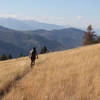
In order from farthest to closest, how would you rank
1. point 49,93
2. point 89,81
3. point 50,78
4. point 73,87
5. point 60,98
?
point 50,78 < point 89,81 < point 73,87 < point 49,93 < point 60,98

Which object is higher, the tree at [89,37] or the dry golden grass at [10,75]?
the tree at [89,37]

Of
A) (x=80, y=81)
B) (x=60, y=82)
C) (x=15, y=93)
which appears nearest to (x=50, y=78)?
(x=60, y=82)

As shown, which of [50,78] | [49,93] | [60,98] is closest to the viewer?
[60,98]

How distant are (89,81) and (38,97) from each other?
182 centimetres

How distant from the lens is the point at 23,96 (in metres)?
4.38

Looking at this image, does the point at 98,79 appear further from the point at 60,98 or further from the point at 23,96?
the point at 23,96

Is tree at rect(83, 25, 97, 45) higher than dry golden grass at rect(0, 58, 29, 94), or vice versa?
tree at rect(83, 25, 97, 45)

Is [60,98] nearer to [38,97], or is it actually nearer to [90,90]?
[38,97]

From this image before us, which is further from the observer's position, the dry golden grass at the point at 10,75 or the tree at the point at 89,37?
the tree at the point at 89,37

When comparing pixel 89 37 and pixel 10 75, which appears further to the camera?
pixel 89 37

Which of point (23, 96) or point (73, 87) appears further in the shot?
point (73, 87)

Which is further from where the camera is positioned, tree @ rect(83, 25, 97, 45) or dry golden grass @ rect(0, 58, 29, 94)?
tree @ rect(83, 25, 97, 45)

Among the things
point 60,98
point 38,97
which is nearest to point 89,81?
point 60,98

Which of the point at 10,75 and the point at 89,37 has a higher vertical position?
the point at 89,37
